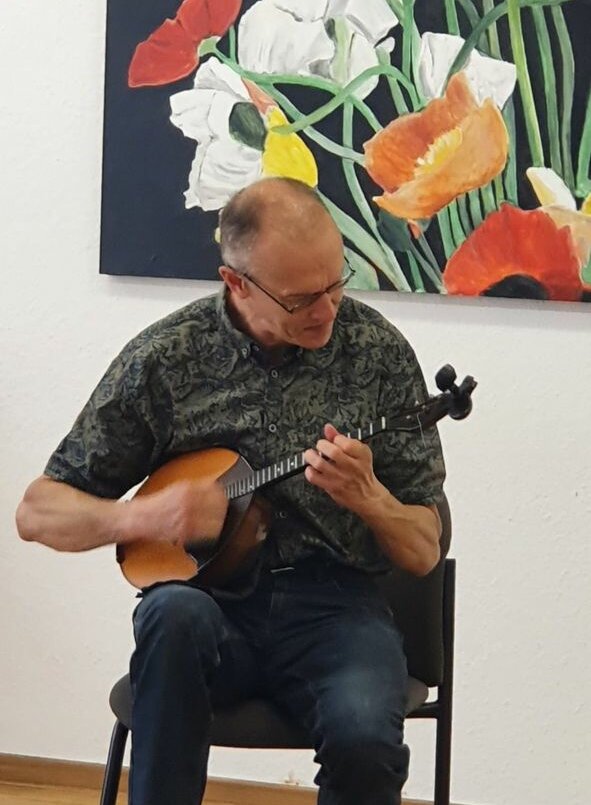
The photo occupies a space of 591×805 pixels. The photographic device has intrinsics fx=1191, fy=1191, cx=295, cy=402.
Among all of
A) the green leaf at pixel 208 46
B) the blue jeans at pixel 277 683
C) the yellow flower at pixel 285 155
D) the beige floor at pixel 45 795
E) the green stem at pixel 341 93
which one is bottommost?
the beige floor at pixel 45 795

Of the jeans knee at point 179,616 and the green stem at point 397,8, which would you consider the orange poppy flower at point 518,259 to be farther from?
the jeans knee at point 179,616

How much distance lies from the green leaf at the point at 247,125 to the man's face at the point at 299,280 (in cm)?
62

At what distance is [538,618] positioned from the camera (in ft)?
6.96

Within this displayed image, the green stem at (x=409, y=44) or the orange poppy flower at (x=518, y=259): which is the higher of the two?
the green stem at (x=409, y=44)

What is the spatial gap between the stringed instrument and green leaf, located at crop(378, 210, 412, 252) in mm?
613

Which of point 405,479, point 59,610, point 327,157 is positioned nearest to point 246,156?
point 327,157

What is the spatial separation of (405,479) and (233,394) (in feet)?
0.84

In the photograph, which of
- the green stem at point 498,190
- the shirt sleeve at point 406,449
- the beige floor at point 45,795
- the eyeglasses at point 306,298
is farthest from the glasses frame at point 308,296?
the beige floor at point 45,795

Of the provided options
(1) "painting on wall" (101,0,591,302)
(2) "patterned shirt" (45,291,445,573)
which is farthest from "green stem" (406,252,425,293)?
(2) "patterned shirt" (45,291,445,573)

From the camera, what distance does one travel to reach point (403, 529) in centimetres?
150

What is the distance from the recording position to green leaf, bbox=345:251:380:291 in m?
2.07

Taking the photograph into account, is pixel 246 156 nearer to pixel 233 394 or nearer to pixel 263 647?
pixel 233 394

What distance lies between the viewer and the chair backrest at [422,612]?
1.64 m

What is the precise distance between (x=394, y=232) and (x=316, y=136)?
8.5 inches
